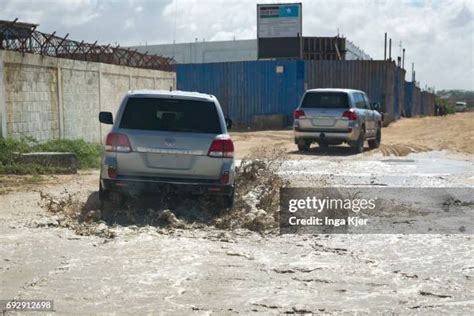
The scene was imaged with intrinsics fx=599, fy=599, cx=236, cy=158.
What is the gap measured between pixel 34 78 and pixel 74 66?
2336 millimetres

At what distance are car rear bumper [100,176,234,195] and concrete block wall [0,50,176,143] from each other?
20.0ft

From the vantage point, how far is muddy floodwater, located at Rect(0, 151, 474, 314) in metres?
4.93

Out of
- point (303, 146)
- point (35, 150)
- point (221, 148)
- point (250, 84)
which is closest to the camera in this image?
point (221, 148)

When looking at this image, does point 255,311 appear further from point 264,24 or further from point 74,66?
point 264,24

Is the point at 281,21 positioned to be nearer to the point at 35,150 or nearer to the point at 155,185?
the point at 35,150

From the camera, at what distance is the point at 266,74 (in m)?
31.9

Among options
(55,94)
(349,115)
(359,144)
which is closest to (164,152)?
(55,94)

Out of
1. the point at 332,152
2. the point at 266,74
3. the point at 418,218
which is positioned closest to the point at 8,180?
the point at 418,218

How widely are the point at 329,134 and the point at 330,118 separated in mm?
Answer: 477

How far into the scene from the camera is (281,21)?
41.7 meters

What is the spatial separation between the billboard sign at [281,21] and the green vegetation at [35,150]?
27727mm

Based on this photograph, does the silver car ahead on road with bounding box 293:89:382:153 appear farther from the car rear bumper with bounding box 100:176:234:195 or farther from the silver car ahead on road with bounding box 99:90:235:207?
the car rear bumper with bounding box 100:176:234:195

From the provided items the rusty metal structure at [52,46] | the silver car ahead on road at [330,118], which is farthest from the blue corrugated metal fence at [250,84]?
the silver car ahead on road at [330,118]

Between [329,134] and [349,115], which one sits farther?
[329,134]
